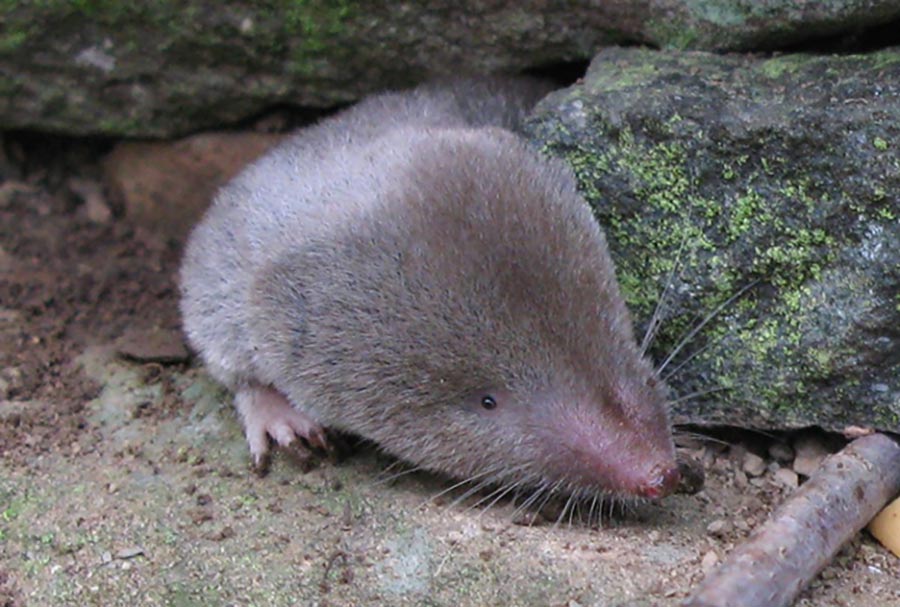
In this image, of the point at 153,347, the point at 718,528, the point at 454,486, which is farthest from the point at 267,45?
the point at 718,528

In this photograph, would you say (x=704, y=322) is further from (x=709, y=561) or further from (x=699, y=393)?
(x=709, y=561)

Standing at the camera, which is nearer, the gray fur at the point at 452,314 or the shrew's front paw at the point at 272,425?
the gray fur at the point at 452,314

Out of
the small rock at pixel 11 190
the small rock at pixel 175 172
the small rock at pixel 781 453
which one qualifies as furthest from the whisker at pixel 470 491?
the small rock at pixel 11 190

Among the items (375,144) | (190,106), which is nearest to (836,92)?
(375,144)

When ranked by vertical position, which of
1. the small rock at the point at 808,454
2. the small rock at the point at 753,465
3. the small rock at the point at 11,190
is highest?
the small rock at the point at 11,190

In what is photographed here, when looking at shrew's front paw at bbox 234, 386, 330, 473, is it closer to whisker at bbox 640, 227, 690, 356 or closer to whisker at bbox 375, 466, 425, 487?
whisker at bbox 375, 466, 425, 487

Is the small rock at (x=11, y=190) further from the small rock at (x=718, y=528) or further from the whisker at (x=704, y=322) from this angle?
the small rock at (x=718, y=528)

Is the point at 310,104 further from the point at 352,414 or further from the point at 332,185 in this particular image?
the point at 352,414
